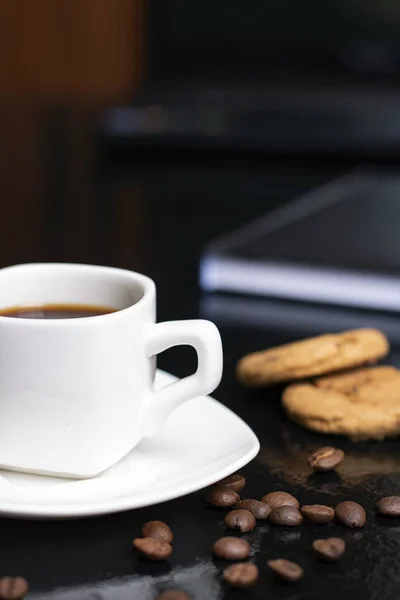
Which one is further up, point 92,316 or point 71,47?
point 92,316

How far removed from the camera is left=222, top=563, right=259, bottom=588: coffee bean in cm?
74

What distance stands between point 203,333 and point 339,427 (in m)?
0.20

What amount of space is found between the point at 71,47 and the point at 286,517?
13.0ft

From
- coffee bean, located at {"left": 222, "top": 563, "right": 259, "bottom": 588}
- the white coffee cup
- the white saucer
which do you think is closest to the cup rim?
the white coffee cup

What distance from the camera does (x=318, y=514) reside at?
839 millimetres

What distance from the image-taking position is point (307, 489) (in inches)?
36.5

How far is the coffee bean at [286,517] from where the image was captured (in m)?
0.84

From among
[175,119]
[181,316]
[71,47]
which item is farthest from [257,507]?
[71,47]

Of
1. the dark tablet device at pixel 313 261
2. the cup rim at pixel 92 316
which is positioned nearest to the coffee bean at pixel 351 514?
the cup rim at pixel 92 316

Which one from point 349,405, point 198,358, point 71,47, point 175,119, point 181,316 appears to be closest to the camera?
point 198,358

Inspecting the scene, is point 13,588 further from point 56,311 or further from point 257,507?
point 56,311

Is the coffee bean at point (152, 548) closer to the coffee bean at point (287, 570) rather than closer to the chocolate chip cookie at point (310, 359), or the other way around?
the coffee bean at point (287, 570)

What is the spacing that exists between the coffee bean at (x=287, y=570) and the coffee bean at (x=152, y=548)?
8 centimetres

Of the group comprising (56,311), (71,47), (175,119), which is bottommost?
(71,47)
